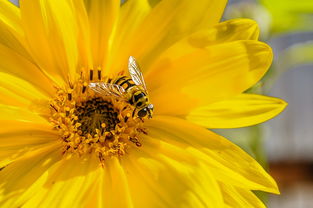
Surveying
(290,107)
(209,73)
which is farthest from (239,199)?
(290,107)

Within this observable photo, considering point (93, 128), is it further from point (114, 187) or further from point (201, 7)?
point (201, 7)

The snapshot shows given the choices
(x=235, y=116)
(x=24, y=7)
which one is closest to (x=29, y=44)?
(x=24, y=7)

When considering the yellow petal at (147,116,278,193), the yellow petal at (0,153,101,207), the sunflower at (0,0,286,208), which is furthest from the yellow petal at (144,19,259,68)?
the yellow petal at (0,153,101,207)

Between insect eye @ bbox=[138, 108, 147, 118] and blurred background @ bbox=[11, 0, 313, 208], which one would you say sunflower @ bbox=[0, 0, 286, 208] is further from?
blurred background @ bbox=[11, 0, 313, 208]

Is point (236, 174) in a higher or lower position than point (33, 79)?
lower

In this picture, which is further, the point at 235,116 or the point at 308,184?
the point at 308,184

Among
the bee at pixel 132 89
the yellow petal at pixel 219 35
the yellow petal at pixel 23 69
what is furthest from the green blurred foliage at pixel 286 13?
the yellow petal at pixel 23 69
